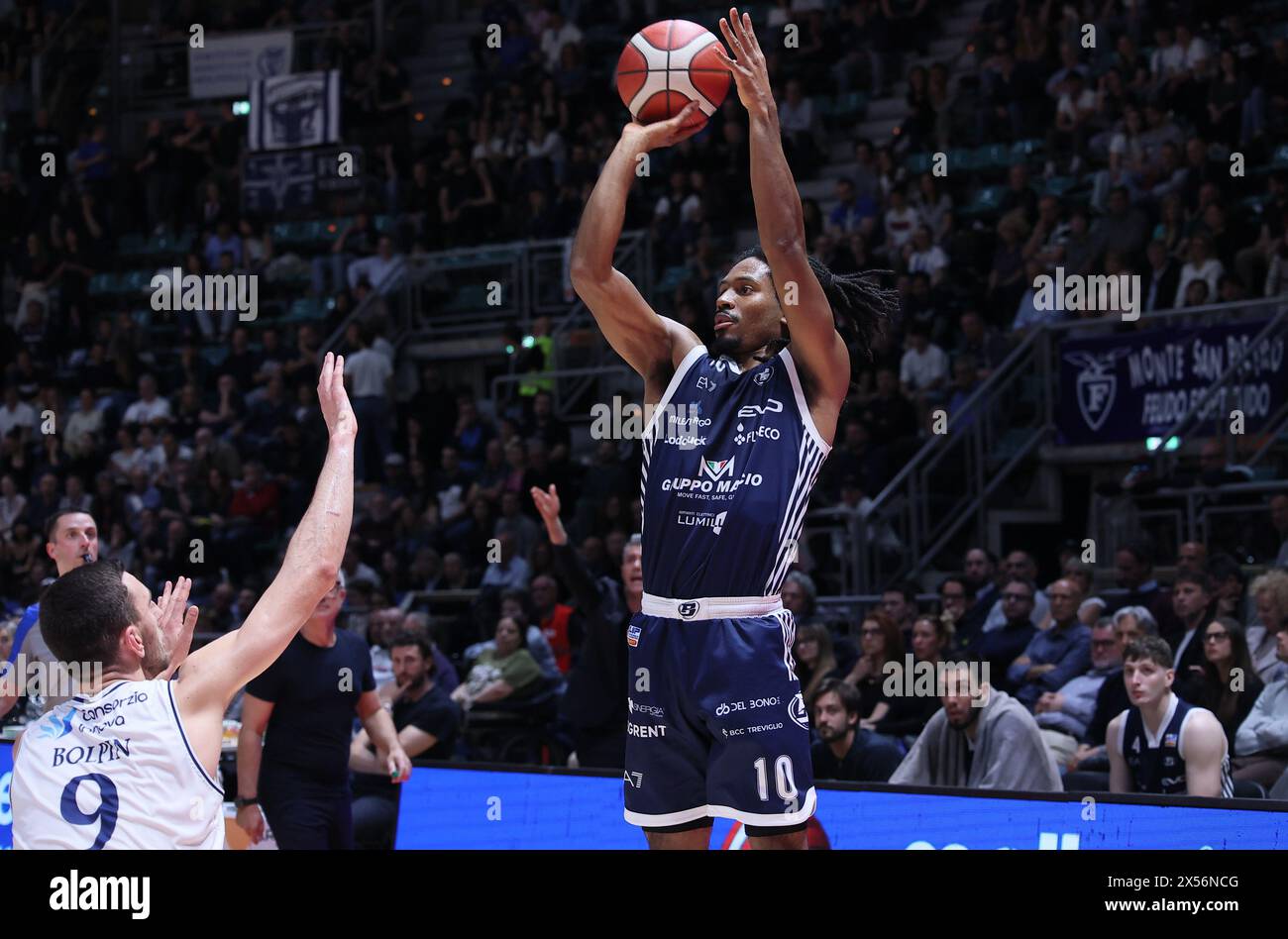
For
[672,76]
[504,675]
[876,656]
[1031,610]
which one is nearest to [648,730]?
[672,76]

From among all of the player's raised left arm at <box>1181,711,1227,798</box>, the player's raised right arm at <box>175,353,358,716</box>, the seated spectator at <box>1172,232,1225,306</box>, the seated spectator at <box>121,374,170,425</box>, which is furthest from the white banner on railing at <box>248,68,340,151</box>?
the player's raised right arm at <box>175,353,358,716</box>

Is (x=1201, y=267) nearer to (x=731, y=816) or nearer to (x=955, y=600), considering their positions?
(x=955, y=600)

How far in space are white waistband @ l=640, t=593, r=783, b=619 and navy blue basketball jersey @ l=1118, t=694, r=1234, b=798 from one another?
3.38 meters

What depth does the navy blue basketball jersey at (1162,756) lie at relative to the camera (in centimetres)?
754

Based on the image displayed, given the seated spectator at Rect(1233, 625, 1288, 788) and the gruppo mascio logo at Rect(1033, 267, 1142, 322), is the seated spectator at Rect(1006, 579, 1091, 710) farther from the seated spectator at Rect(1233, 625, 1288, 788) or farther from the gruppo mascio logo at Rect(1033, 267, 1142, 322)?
the gruppo mascio logo at Rect(1033, 267, 1142, 322)

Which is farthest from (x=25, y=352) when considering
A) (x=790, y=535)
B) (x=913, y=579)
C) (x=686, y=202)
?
(x=790, y=535)

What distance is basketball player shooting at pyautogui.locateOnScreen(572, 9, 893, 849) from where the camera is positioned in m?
4.71

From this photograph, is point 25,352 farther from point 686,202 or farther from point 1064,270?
point 1064,270

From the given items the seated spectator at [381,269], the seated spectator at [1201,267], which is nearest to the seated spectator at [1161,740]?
the seated spectator at [1201,267]

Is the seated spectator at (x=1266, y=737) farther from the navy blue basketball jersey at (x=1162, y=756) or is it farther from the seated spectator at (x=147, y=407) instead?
the seated spectator at (x=147, y=407)

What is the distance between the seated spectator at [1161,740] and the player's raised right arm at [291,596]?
4.66 metres

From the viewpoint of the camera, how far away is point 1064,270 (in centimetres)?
1353
